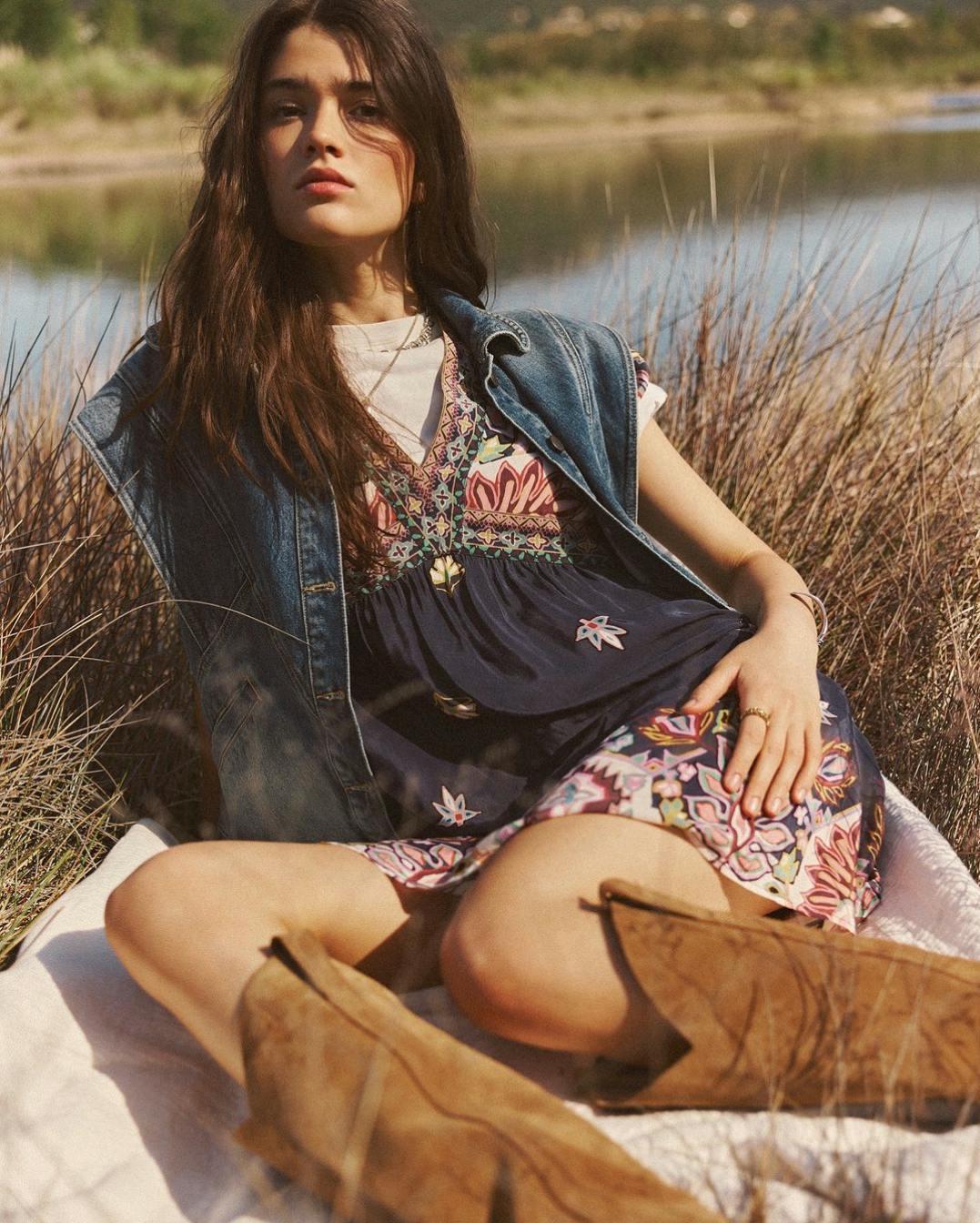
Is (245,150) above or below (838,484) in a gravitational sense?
above

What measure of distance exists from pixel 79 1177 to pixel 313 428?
967 millimetres

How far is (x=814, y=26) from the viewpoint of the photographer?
27.8 m

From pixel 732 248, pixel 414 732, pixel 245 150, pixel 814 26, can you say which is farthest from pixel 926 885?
pixel 814 26

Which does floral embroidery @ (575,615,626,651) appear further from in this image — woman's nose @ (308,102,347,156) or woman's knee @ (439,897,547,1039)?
woman's nose @ (308,102,347,156)

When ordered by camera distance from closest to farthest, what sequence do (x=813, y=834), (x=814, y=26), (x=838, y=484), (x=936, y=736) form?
(x=813, y=834), (x=936, y=736), (x=838, y=484), (x=814, y=26)

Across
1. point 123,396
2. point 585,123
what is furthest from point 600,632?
point 585,123

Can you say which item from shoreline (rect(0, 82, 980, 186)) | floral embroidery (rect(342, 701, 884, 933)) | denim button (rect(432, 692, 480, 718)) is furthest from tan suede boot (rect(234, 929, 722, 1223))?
shoreline (rect(0, 82, 980, 186))

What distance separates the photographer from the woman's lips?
186 cm

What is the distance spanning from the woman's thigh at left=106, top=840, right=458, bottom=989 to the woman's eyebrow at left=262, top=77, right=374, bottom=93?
104cm

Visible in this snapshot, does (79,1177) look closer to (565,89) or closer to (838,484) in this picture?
(838,484)

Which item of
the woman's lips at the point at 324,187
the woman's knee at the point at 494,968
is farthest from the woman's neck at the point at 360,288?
the woman's knee at the point at 494,968

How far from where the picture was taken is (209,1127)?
1517mm

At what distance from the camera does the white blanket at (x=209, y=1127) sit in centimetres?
123

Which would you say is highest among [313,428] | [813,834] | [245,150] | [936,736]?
[245,150]
